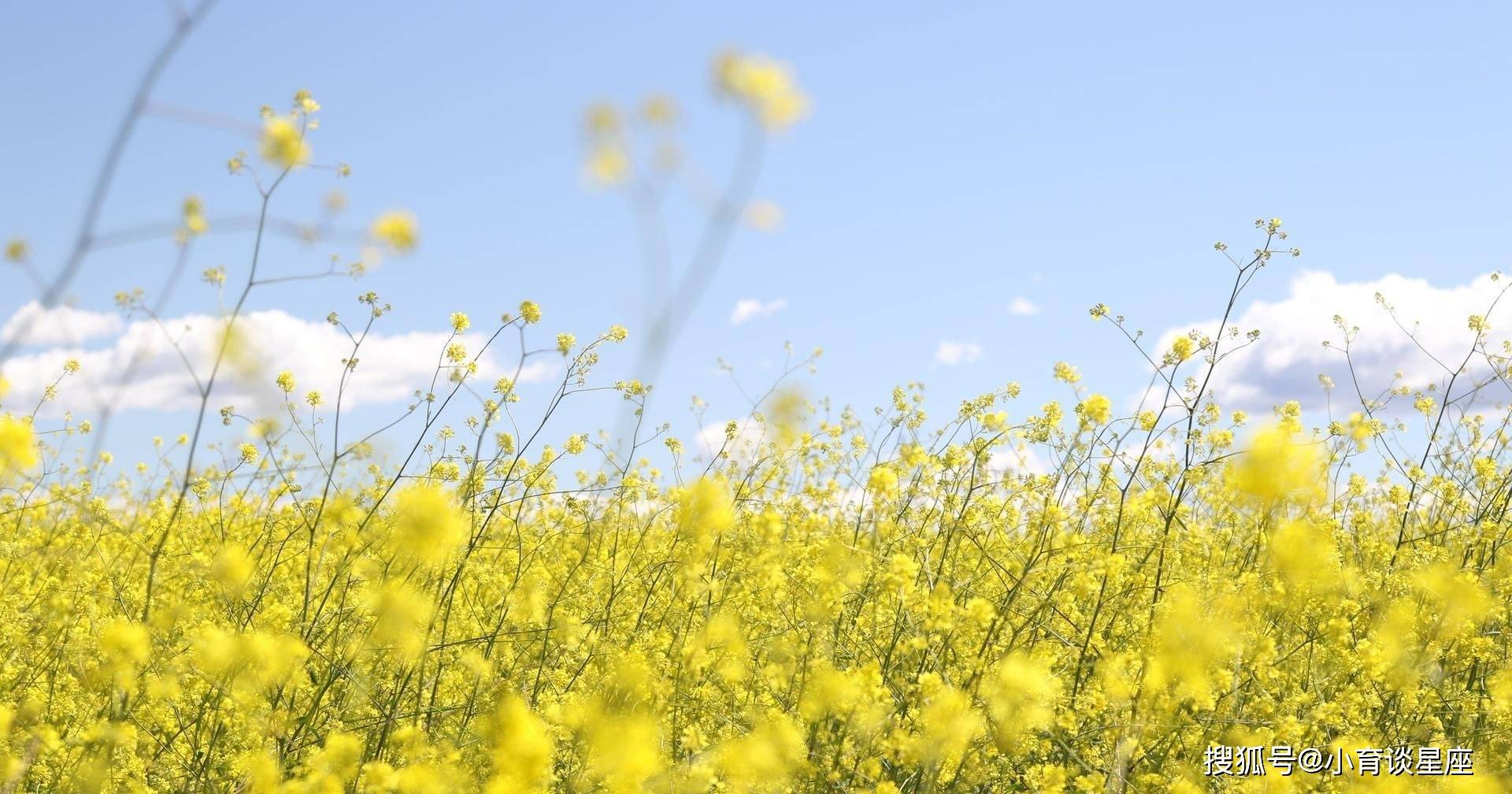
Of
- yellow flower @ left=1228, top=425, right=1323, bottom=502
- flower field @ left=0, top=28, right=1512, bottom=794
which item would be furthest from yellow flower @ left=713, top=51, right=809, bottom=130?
yellow flower @ left=1228, top=425, right=1323, bottom=502

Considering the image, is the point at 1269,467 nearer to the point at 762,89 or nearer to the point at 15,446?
the point at 762,89

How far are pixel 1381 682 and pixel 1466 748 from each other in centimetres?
33

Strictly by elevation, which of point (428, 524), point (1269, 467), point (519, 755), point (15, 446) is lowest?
point (519, 755)

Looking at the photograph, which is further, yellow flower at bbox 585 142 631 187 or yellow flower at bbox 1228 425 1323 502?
yellow flower at bbox 1228 425 1323 502

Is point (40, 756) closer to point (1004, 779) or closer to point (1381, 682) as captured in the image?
point (1004, 779)

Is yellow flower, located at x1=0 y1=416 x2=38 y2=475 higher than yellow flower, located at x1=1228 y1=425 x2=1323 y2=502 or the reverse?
the reverse

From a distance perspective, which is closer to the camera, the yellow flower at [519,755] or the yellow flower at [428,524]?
the yellow flower at [519,755]

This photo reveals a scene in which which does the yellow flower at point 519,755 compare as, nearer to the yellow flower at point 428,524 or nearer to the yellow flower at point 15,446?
the yellow flower at point 428,524

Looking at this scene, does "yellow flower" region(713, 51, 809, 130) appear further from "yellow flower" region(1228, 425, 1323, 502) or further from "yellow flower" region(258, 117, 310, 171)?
"yellow flower" region(1228, 425, 1323, 502)

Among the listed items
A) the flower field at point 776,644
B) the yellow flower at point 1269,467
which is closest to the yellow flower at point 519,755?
the flower field at point 776,644

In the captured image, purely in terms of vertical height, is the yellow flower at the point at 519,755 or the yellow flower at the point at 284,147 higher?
the yellow flower at the point at 284,147

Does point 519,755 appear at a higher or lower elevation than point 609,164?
lower

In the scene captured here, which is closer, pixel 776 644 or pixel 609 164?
pixel 609 164

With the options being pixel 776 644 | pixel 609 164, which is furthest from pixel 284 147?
pixel 776 644
